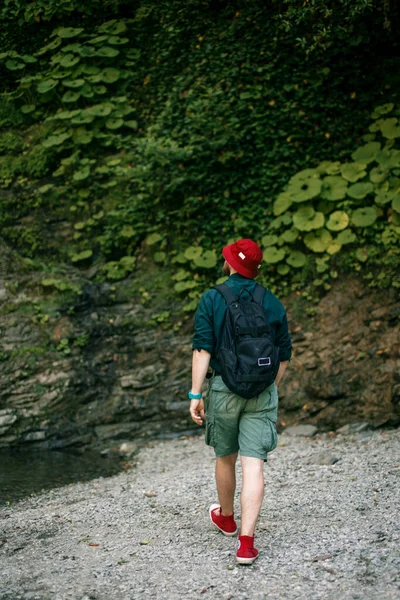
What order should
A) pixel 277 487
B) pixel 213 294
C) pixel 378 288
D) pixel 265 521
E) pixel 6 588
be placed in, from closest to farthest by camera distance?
1. pixel 6 588
2. pixel 213 294
3. pixel 265 521
4. pixel 277 487
5. pixel 378 288

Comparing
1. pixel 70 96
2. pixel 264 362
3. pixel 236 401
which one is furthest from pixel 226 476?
pixel 70 96

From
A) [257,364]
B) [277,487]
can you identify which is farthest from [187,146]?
[257,364]

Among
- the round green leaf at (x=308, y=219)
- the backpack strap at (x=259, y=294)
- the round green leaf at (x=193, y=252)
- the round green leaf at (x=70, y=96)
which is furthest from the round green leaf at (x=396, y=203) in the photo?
the round green leaf at (x=70, y=96)

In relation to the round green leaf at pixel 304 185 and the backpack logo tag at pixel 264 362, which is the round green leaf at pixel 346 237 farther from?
the backpack logo tag at pixel 264 362

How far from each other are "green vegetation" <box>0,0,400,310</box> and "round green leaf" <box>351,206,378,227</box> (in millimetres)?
18

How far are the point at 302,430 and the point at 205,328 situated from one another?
3.70 m

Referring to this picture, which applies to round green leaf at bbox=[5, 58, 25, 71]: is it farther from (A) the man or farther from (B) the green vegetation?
(A) the man

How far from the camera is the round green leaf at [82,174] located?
27.4ft

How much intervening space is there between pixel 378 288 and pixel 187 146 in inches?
129

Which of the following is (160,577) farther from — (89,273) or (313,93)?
(313,93)

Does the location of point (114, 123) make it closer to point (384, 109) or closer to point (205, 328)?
point (384, 109)

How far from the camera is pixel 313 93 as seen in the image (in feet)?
25.9

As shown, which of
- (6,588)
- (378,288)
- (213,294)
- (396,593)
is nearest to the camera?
(396,593)

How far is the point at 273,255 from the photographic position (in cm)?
722
